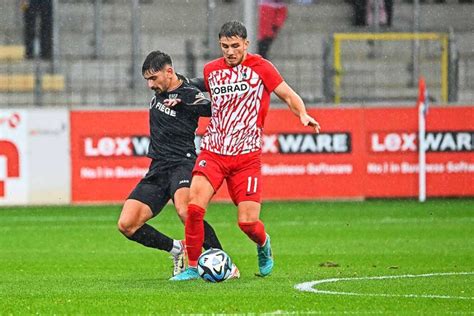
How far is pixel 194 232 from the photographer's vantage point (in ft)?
37.7

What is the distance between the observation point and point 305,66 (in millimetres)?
25125

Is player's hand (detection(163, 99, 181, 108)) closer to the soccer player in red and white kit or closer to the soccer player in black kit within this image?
the soccer player in black kit

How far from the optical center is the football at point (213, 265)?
11.2 meters

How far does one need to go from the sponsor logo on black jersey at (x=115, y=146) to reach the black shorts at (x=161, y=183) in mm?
10083

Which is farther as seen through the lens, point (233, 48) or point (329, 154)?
point (329, 154)

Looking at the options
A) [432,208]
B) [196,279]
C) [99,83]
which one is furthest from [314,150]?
[196,279]

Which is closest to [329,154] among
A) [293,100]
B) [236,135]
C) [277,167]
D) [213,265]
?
[277,167]

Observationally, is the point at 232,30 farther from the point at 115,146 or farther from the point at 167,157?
the point at 115,146

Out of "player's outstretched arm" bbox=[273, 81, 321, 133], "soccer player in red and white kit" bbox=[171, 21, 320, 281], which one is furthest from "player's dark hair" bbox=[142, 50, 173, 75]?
"player's outstretched arm" bbox=[273, 81, 321, 133]

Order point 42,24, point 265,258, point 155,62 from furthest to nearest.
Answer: point 42,24, point 155,62, point 265,258

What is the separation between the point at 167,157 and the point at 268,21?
16165 millimetres

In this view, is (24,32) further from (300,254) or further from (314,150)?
(300,254)

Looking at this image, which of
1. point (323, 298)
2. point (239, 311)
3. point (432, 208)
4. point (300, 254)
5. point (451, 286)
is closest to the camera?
point (239, 311)

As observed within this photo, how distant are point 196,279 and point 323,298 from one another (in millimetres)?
1911
